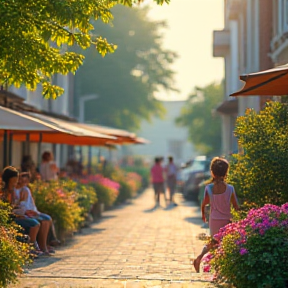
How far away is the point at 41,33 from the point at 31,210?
4.33m

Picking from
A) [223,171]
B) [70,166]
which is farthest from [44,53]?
[70,166]

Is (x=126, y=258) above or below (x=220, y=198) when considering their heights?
below

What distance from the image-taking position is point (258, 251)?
27.4ft

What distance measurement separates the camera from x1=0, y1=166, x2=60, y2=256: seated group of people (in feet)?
42.5

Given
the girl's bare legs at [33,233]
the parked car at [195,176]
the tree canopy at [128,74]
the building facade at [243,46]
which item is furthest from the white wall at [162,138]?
the girl's bare legs at [33,233]

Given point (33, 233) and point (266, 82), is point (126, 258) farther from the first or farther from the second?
point (266, 82)

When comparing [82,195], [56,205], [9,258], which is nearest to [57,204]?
[56,205]

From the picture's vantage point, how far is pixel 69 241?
51.9 feet

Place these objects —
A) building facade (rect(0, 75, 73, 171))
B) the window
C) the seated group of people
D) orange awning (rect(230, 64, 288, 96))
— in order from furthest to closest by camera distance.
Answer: the window → building facade (rect(0, 75, 73, 171)) → the seated group of people → orange awning (rect(230, 64, 288, 96))

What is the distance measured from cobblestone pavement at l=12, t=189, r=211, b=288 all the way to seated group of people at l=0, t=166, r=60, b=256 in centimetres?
38

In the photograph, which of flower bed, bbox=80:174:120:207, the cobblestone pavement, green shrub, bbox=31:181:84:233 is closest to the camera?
the cobblestone pavement

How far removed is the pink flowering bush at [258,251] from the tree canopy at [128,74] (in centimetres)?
4070

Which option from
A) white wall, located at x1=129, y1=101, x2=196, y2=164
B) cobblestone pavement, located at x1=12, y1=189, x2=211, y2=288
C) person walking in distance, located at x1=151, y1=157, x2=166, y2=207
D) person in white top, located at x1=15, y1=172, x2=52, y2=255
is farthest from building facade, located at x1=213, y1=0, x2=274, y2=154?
white wall, located at x1=129, y1=101, x2=196, y2=164

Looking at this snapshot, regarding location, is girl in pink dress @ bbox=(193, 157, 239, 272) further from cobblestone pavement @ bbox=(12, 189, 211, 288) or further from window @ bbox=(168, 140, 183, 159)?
window @ bbox=(168, 140, 183, 159)
